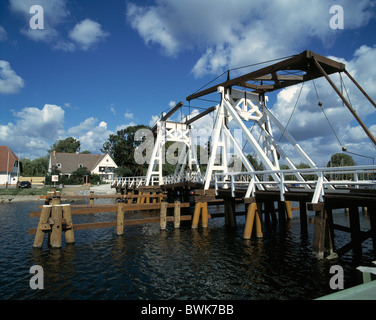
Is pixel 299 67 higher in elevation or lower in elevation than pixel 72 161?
higher

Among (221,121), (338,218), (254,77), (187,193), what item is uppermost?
(254,77)

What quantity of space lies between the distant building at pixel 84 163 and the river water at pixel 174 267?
5074cm

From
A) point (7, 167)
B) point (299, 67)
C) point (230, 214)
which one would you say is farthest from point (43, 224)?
point (7, 167)

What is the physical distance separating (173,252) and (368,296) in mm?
9384

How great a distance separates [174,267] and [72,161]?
61300mm

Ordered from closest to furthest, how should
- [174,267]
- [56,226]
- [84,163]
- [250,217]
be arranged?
[174,267] < [56,226] < [250,217] < [84,163]

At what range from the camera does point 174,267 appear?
9.24m

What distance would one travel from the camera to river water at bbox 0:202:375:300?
727 centimetres

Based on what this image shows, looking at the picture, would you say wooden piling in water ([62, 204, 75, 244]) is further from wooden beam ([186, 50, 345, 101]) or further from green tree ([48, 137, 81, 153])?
green tree ([48, 137, 81, 153])

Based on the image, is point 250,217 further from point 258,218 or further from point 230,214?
point 230,214

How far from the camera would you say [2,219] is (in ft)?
67.7
